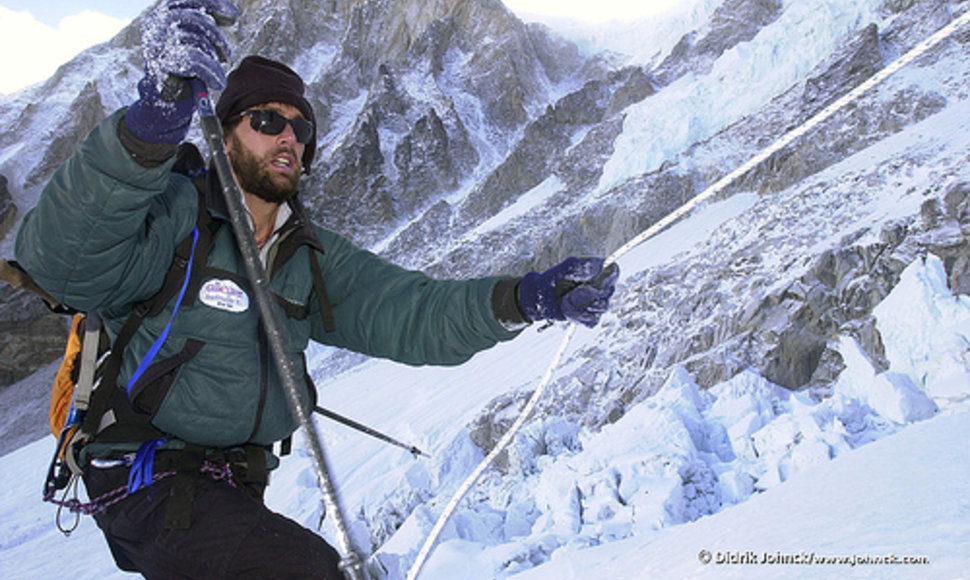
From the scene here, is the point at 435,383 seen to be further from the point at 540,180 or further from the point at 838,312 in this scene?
the point at 540,180

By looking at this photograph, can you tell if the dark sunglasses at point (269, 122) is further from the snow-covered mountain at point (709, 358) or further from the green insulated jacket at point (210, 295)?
the snow-covered mountain at point (709, 358)

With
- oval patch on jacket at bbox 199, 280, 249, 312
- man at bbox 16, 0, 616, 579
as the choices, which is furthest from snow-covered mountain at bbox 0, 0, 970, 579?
oval patch on jacket at bbox 199, 280, 249, 312

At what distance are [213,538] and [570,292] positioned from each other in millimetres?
1411

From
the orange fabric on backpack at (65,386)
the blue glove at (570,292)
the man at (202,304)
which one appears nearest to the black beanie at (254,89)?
the man at (202,304)

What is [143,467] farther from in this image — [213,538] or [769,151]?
[769,151]

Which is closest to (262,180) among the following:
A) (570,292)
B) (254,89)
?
(254,89)

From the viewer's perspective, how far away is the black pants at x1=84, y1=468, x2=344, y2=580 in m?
1.81

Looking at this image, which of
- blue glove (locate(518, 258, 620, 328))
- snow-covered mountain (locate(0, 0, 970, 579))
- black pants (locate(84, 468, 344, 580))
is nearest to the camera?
black pants (locate(84, 468, 344, 580))

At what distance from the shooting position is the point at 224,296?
6.65 feet

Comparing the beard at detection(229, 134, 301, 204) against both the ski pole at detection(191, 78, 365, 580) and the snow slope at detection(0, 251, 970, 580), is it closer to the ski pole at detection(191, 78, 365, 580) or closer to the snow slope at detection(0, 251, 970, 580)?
the ski pole at detection(191, 78, 365, 580)

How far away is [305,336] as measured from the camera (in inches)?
92.7

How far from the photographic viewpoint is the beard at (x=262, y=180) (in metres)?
2.39

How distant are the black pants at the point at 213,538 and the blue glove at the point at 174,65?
3.46 feet

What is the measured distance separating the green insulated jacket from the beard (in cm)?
8
